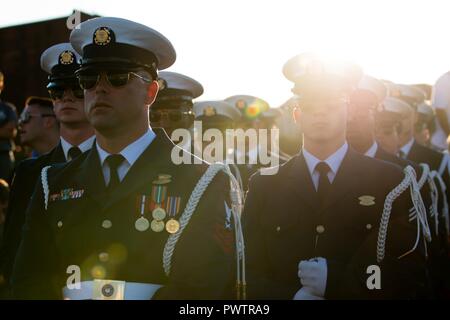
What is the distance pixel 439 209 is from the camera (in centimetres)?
812

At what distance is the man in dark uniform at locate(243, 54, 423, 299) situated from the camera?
482 centimetres

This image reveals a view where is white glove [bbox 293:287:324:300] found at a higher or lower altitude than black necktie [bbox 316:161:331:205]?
lower

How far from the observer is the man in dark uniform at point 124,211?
3.96m

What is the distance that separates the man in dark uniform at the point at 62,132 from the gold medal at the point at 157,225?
2.11 m

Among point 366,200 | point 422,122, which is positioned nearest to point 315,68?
point 366,200

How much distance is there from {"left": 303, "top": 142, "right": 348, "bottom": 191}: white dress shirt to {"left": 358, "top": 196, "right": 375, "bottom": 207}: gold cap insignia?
9.3 inches

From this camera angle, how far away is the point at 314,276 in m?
4.56

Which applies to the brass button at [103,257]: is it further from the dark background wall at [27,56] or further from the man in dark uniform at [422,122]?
the dark background wall at [27,56]

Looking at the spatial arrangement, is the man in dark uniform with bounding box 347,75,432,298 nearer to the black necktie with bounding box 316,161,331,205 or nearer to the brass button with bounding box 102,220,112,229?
the black necktie with bounding box 316,161,331,205

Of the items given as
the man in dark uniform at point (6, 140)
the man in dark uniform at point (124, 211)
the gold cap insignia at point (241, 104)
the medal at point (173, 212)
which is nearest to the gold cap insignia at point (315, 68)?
the man in dark uniform at point (124, 211)

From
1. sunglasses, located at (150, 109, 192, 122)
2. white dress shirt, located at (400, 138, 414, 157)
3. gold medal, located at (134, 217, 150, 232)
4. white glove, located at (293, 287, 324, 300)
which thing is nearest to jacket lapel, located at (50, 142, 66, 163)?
sunglasses, located at (150, 109, 192, 122)

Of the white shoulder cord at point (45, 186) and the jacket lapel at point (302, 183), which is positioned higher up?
the jacket lapel at point (302, 183)

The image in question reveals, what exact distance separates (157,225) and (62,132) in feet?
7.81

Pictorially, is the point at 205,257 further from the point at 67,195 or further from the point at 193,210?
the point at 67,195
